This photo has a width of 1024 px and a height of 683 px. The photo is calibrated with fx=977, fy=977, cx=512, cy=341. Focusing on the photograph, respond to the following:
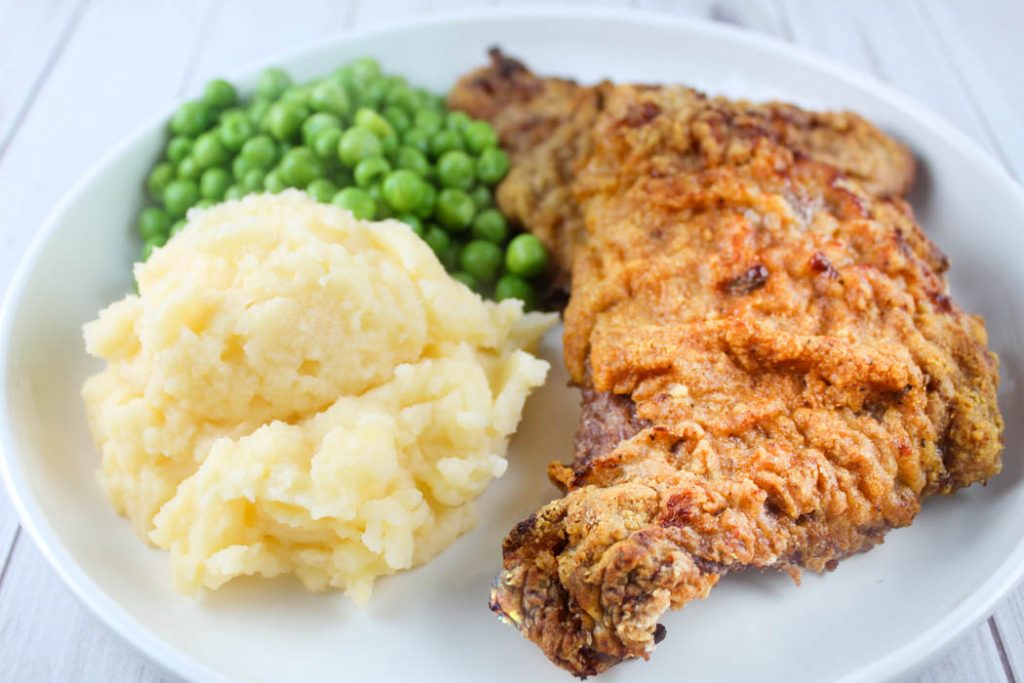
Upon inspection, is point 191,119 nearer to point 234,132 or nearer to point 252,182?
point 234,132

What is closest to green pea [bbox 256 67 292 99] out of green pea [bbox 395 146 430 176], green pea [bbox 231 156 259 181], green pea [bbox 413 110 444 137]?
green pea [bbox 231 156 259 181]

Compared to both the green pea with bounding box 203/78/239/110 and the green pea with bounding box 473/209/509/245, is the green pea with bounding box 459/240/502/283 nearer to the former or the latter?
the green pea with bounding box 473/209/509/245

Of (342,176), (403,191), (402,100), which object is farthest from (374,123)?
(403,191)

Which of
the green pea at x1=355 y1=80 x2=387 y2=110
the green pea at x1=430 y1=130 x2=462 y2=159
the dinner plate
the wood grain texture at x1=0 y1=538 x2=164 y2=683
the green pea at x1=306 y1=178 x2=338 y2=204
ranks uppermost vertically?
the green pea at x1=355 y1=80 x2=387 y2=110

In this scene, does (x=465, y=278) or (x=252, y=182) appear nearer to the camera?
(x=465, y=278)

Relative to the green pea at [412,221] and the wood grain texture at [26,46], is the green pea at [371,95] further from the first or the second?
the wood grain texture at [26,46]

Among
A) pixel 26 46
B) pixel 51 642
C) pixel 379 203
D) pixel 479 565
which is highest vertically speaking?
pixel 379 203

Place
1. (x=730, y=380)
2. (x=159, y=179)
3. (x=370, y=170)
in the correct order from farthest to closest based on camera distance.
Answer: (x=159, y=179) → (x=370, y=170) → (x=730, y=380)
